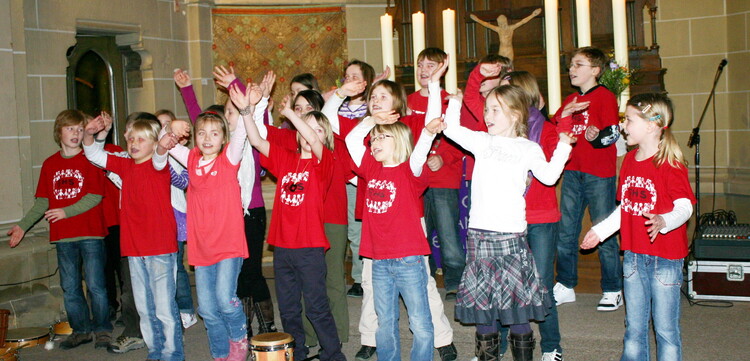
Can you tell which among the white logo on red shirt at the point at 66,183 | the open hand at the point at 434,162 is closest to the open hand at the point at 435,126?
the open hand at the point at 434,162

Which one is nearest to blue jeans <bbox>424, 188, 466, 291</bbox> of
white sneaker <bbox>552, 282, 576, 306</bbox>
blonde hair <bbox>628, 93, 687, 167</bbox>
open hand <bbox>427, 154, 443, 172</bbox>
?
open hand <bbox>427, 154, 443, 172</bbox>

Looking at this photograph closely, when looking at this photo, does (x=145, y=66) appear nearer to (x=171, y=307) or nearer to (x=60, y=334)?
(x=60, y=334)

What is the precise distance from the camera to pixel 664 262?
3529 mm

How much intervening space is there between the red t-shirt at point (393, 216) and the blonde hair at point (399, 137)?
0.14 ft

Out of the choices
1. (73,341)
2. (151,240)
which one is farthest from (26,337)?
(151,240)

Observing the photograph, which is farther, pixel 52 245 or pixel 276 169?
pixel 52 245

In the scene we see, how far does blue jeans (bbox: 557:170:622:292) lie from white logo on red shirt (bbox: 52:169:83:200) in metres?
3.10

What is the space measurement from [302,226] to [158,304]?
1002mm

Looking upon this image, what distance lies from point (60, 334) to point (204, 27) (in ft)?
A: 11.0

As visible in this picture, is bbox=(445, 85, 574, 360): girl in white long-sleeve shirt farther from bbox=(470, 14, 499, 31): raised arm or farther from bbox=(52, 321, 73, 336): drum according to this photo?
bbox=(470, 14, 499, 31): raised arm

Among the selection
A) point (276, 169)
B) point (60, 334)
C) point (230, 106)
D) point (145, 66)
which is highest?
point (145, 66)

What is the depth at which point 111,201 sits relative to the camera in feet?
17.4

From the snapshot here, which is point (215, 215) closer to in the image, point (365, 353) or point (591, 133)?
point (365, 353)

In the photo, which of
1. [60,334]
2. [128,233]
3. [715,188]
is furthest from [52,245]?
[715,188]
